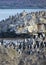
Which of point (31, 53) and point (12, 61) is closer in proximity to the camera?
point (12, 61)

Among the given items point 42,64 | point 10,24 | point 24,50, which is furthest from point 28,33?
point 42,64

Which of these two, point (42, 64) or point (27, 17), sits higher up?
point (27, 17)

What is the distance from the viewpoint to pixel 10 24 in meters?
6.79

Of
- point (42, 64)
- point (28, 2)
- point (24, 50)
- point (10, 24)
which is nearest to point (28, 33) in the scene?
point (10, 24)

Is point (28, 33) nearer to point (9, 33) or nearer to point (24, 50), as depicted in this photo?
point (9, 33)

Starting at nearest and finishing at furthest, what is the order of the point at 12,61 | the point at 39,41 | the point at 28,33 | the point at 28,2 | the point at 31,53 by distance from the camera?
1. the point at 12,61
2. the point at 31,53
3. the point at 39,41
4. the point at 28,33
5. the point at 28,2

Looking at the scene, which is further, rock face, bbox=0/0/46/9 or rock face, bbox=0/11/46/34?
rock face, bbox=0/0/46/9

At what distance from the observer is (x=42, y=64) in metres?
4.21

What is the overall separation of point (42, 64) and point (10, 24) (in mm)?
2658

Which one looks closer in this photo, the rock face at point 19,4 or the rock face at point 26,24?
the rock face at point 26,24

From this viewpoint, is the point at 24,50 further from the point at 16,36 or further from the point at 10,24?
the point at 10,24

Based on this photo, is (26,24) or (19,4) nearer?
(26,24)

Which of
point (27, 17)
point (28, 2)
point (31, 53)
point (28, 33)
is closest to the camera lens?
point (31, 53)

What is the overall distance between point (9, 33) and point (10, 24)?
0.32 meters
